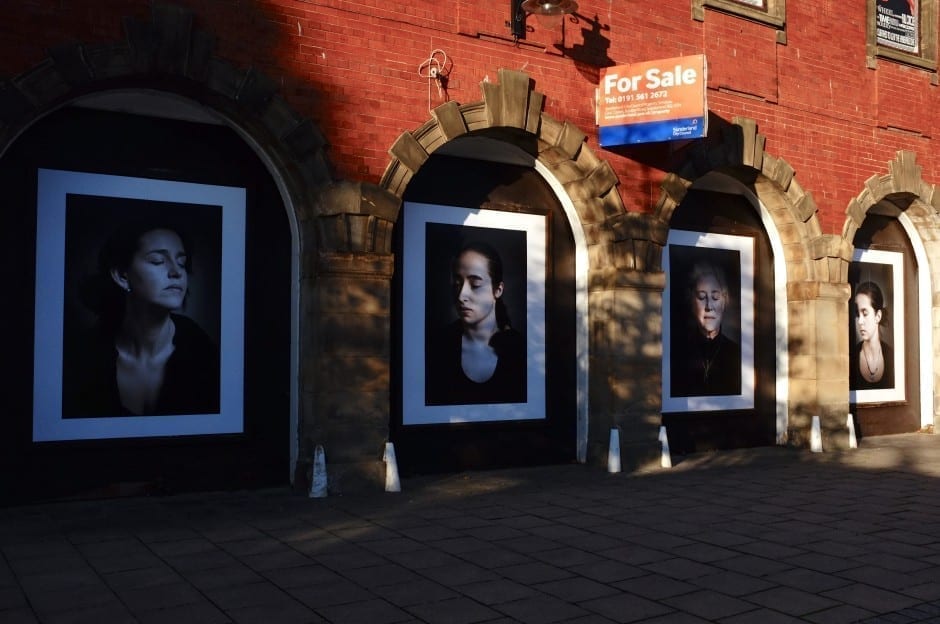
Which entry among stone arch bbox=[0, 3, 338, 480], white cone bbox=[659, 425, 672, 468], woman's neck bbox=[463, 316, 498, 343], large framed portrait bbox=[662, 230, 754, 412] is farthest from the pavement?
large framed portrait bbox=[662, 230, 754, 412]

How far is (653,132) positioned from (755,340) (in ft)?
14.1

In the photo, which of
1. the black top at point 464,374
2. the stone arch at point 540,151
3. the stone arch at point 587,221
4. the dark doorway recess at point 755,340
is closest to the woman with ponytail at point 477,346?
the black top at point 464,374

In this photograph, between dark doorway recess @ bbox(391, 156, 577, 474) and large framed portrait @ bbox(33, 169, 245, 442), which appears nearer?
large framed portrait @ bbox(33, 169, 245, 442)

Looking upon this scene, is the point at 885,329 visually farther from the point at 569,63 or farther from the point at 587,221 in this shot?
the point at 569,63

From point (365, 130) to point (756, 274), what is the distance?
6846 millimetres

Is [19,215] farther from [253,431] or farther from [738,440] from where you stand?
[738,440]

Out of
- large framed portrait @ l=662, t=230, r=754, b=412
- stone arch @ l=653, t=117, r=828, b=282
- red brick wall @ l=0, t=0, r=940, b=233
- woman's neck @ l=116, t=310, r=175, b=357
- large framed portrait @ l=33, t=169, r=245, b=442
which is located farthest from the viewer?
large framed portrait @ l=662, t=230, r=754, b=412

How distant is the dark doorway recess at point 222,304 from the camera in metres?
8.76

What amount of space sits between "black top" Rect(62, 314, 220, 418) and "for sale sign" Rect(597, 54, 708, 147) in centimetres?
533

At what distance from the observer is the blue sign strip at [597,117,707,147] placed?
35.3 ft

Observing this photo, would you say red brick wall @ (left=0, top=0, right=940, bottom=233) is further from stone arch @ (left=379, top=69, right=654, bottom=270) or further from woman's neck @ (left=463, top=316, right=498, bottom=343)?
woman's neck @ (left=463, top=316, right=498, bottom=343)

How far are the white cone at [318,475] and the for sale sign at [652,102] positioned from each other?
5104 mm

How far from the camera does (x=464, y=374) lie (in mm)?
11164

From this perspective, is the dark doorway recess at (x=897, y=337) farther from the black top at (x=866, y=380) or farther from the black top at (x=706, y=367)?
the black top at (x=706, y=367)
